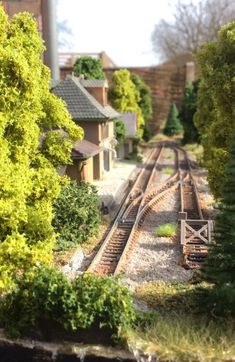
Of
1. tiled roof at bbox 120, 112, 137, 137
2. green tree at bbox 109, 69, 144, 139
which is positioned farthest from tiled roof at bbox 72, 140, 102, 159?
green tree at bbox 109, 69, 144, 139

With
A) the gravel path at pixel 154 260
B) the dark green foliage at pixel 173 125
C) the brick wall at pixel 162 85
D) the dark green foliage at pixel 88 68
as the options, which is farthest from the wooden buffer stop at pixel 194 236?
the brick wall at pixel 162 85

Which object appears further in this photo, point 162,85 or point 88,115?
point 162,85

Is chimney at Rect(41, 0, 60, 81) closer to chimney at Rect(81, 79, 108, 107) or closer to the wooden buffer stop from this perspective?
chimney at Rect(81, 79, 108, 107)

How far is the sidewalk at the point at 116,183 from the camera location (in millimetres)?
25645

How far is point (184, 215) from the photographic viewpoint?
810 inches

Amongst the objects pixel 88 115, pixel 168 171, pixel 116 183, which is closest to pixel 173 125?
pixel 168 171

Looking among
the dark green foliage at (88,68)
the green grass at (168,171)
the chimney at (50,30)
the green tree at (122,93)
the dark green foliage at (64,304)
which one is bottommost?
the green grass at (168,171)

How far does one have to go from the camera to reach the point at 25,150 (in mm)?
12930

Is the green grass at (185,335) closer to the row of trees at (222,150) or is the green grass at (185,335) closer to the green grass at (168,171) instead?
the row of trees at (222,150)

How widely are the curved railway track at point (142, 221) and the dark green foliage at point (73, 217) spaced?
1.14m

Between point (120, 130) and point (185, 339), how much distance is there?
3151 centimetres

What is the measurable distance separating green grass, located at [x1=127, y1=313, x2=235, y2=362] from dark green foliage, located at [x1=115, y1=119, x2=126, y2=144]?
30239 millimetres

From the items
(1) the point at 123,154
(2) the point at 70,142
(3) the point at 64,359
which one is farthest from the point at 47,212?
(1) the point at 123,154

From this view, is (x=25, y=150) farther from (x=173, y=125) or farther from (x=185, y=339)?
(x=173, y=125)
